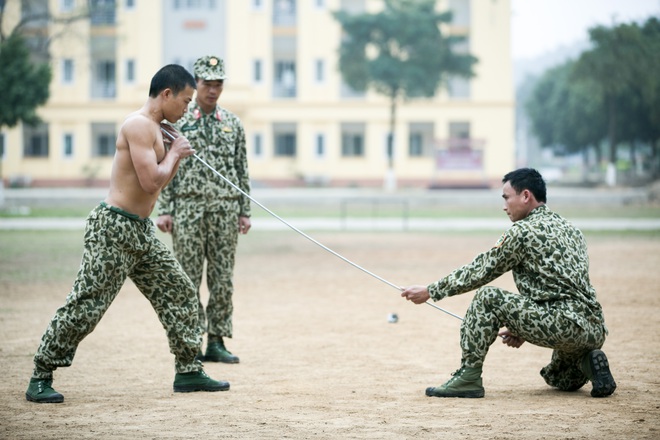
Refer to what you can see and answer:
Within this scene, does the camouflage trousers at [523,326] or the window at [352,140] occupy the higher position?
the window at [352,140]

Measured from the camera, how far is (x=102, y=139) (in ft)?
187

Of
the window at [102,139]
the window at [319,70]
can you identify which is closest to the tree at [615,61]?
the window at [319,70]

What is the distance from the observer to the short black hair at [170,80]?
239 inches

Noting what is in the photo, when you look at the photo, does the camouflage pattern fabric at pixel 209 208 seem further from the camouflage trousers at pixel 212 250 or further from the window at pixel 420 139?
the window at pixel 420 139

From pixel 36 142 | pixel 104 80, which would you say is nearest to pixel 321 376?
pixel 104 80

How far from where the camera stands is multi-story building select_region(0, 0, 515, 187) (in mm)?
54500

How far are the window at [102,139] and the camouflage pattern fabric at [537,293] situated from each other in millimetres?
52227

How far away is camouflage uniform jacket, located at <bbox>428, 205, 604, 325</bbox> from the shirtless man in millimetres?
2021

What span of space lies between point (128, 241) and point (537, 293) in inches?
104

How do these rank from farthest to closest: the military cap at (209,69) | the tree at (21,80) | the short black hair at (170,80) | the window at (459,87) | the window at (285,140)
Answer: the window at (285,140)
the window at (459,87)
the tree at (21,80)
the military cap at (209,69)
the short black hair at (170,80)

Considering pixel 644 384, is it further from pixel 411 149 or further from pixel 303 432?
pixel 411 149

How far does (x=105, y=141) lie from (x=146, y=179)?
2080 inches

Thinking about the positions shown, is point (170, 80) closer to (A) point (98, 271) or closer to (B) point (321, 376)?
(A) point (98, 271)

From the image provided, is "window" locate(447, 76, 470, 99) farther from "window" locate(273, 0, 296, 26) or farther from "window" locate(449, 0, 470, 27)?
"window" locate(273, 0, 296, 26)
